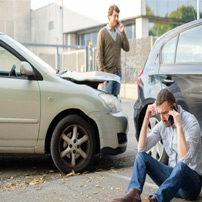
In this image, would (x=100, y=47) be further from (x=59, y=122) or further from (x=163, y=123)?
(x=163, y=123)

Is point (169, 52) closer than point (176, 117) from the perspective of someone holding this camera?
No

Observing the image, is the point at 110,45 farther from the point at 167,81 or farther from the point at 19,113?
the point at 19,113

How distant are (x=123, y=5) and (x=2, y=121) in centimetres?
2245

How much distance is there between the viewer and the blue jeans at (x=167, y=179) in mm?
3613

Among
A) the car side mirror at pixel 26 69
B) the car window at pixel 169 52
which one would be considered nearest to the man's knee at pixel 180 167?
the car window at pixel 169 52

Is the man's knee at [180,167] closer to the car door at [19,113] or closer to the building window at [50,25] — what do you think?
the car door at [19,113]

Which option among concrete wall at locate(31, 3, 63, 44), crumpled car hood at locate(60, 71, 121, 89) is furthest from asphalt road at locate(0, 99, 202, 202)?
concrete wall at locate(31, 3, 63, 44)

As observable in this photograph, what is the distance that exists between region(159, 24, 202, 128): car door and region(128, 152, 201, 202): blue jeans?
2.78ft

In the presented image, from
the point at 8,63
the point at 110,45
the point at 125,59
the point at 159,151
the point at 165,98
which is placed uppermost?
the point at 125,59

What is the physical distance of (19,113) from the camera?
207 inches

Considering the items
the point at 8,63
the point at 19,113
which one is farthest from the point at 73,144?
the point at 8,63

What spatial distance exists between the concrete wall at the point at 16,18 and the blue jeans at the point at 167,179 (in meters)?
35.5

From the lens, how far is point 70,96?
5.36 metres

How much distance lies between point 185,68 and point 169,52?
0.52 meters
